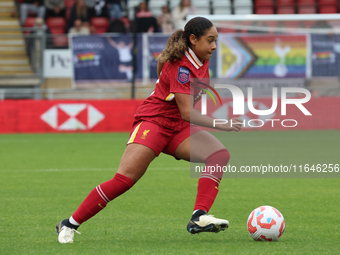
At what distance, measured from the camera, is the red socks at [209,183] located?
421cm

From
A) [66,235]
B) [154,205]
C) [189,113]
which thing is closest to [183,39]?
[189,113]

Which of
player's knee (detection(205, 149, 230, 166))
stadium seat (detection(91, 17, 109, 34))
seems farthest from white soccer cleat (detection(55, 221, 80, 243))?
stadium seat (detection(91, 17, 109, 34))

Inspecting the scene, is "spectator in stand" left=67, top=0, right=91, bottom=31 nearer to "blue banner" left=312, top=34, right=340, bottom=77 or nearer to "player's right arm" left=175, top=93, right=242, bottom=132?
"blue banner" left=312, top=34, right=340, bottom=77

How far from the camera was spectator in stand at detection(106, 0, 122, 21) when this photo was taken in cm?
1888

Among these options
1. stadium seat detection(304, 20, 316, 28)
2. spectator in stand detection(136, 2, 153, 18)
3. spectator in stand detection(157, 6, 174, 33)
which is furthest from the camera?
spectator in stand detection(136, 2, 153, 18)

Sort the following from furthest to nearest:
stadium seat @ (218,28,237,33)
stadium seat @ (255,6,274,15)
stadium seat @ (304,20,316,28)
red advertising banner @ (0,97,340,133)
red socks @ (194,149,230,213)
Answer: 1. stadium seat @ (255,6,274,15)
2. stadium seat @ (218,28,237,33)
3. stadium seat @ (304,20,316,28)
4. red advertising banner @ (0,97,340,133)
5. red socks @ (194,149,230,213)

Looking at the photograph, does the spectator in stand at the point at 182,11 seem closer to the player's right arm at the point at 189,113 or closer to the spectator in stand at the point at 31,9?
the spectator in stand at the point at 31,9

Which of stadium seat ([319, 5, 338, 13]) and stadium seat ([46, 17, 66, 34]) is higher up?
stadium seat ([319, 5, 338, 13])

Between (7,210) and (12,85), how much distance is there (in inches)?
486

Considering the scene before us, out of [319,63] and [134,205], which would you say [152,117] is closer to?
[134,205]

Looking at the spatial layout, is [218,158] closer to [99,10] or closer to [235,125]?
[235,125]

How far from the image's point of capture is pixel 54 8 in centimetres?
1962

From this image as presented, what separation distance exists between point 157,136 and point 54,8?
16558 mm

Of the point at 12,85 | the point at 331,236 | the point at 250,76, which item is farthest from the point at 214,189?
the point at 12,85
